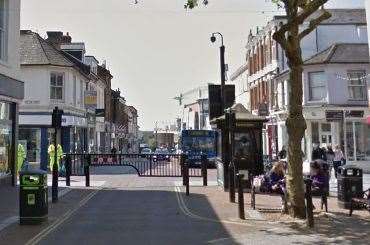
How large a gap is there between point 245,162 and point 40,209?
9.62 meters

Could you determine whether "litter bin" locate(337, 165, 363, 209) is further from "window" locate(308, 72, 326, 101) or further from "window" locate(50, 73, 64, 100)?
"window" locate(50, 73, 64, 100)

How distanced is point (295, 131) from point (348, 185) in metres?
3.02

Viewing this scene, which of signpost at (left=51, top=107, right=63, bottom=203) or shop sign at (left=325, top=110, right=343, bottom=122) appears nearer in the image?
signpost at (left=51, top=107, right=63, bottom=203)

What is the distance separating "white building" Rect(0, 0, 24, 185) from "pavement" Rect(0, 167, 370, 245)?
5.37 m

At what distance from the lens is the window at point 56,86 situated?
3541cm

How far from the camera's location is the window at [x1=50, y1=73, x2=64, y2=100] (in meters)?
35.4

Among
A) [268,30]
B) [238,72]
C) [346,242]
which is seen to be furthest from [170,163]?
[238,72]

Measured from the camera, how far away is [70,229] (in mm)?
11391

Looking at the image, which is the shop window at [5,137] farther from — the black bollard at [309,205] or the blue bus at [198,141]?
the blue bus at [198,141]

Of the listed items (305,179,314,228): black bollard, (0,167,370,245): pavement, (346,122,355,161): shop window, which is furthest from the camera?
(346,122,355,161): shop window

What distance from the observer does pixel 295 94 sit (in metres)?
12.7

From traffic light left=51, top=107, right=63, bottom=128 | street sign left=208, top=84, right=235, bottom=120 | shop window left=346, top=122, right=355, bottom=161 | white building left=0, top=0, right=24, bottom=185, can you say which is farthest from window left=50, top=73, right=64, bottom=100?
traffic light left=51, top=107, right=63, bottom=128

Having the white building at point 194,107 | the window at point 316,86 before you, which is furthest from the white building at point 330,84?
the white building at point 194,107

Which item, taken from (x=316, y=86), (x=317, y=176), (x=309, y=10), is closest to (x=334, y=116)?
(x=316, y=86)
